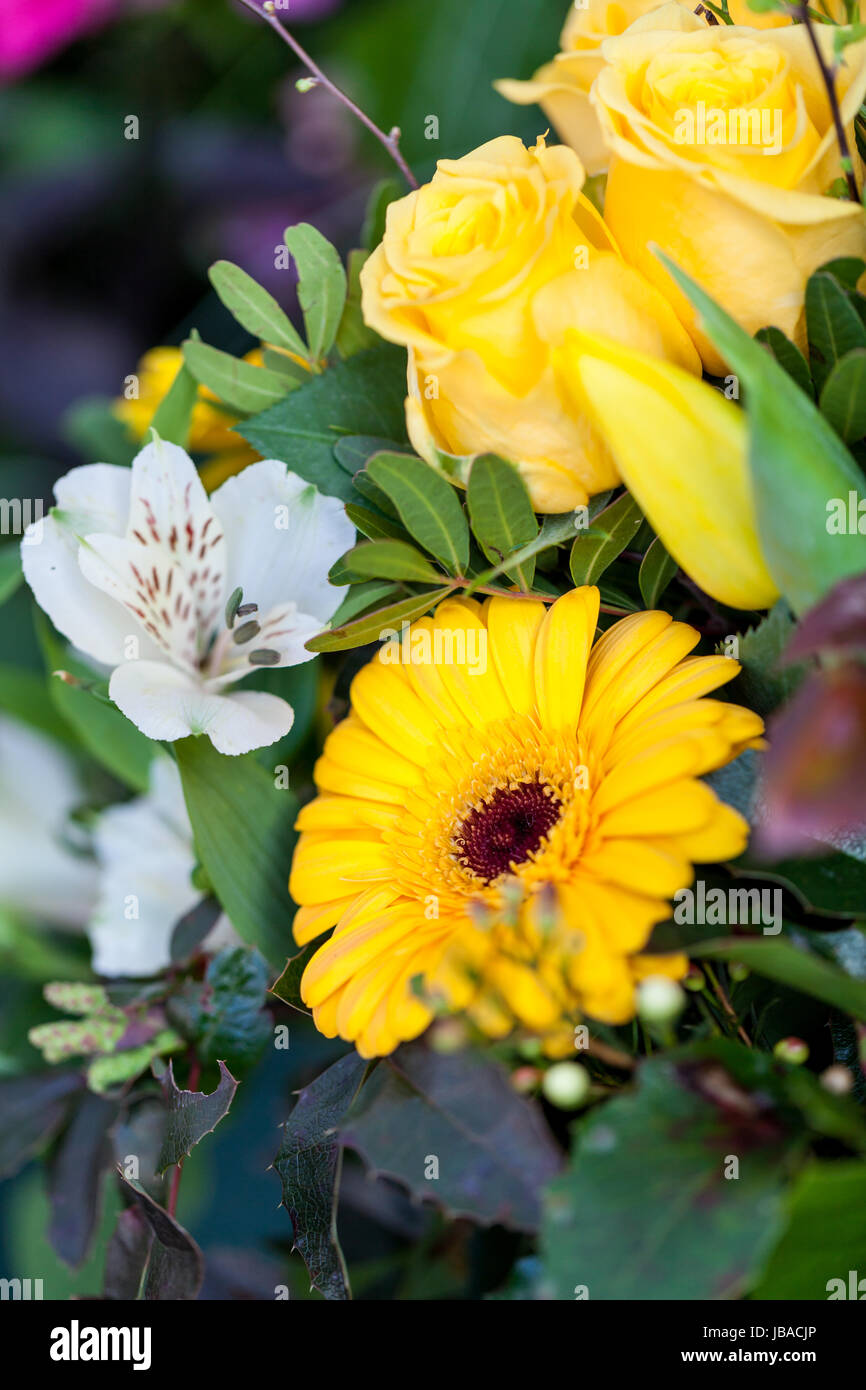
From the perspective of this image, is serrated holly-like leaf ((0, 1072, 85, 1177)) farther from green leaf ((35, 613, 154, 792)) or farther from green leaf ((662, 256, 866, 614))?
green leaf ((662, 256, 866, 614))

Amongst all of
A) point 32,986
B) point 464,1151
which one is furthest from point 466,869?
point 32,986

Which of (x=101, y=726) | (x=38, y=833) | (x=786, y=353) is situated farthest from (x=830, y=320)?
(x=38, y=833)

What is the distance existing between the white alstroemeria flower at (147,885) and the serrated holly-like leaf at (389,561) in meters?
0.17

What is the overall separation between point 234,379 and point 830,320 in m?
0.21

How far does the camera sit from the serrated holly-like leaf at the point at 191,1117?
0.35 m

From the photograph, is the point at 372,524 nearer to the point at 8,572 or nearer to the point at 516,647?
the point at 516,647

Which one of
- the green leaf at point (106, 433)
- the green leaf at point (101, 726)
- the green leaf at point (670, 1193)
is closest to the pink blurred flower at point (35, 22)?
the green leaf at point (106, 433)

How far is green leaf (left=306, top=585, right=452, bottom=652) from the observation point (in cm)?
35

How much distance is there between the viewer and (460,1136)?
29 centimetres

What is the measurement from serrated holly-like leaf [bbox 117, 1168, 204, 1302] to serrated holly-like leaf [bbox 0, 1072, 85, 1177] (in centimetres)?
13

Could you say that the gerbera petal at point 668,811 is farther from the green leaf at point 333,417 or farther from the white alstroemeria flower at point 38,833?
the white alstroemeria flower at point 38,833

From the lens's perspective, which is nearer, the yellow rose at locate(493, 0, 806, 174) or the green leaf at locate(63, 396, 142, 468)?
the yellow rose at locate(493, 0, 806, 174)

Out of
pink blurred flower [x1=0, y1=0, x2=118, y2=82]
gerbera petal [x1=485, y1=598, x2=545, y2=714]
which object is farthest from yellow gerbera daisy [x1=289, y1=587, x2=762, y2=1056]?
pink blurred flower [x1=0, y1=0, x2=118, y2=82]

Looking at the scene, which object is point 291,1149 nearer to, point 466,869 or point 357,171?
point 466,869
